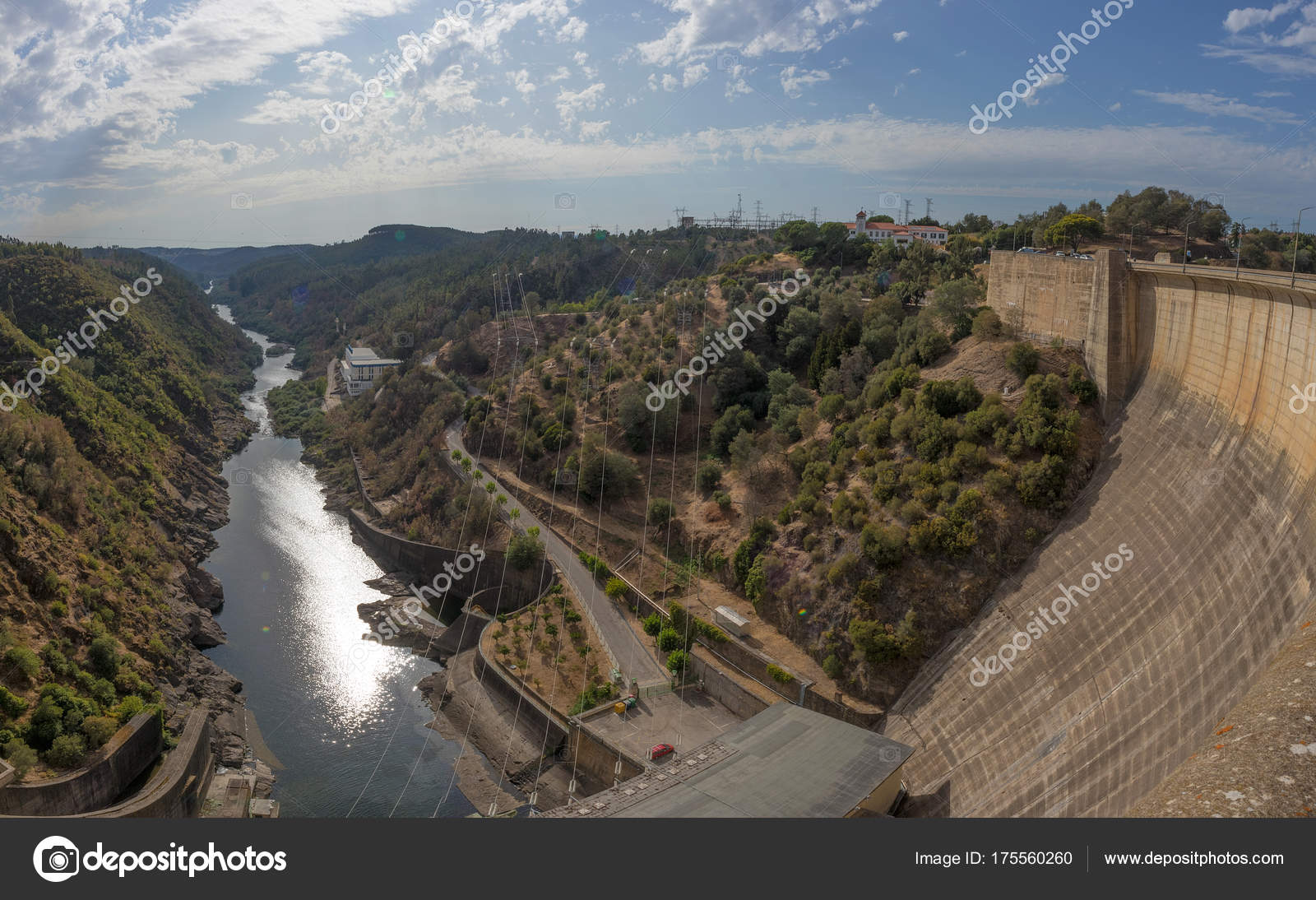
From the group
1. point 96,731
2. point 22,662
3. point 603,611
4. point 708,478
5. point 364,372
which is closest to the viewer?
point 96,731

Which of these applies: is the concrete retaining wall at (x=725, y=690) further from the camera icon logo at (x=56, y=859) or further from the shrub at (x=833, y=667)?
the camera icon logo at (x=56, y=859)

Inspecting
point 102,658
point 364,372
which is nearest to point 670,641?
point 102,658

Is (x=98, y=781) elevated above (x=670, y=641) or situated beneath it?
situated beneath

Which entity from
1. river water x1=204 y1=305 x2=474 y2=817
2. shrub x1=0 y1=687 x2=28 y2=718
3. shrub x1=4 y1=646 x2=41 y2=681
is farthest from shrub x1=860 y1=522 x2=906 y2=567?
shrub x1=4 y1=646 x2=41 y2=681

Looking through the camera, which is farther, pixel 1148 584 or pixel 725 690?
pixel 725 690

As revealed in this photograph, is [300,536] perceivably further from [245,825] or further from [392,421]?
[245,825]

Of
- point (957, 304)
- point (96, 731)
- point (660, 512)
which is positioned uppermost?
point (957, 304)

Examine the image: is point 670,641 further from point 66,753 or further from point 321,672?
point 66,753
